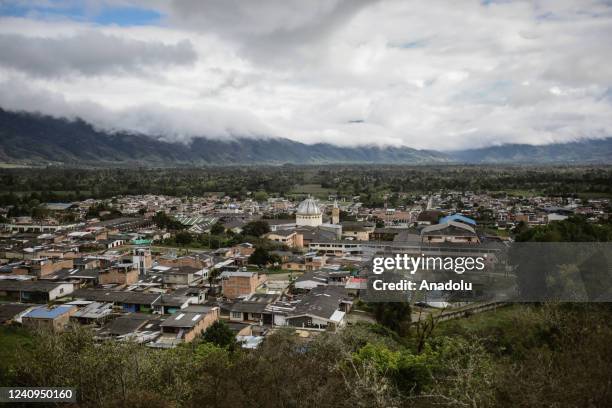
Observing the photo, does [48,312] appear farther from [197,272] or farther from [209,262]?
[209,262]

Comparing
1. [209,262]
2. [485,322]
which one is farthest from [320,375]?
[209,262]

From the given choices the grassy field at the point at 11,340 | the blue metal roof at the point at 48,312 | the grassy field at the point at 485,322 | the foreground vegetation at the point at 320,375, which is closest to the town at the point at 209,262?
the blue metal roof at the point at 48,312

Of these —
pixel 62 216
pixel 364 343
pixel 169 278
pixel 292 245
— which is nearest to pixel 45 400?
pixel 364 343

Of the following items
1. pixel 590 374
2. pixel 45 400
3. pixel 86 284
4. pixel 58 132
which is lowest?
pixel 86 284

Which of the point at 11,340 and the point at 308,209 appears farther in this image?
the point at 308,209

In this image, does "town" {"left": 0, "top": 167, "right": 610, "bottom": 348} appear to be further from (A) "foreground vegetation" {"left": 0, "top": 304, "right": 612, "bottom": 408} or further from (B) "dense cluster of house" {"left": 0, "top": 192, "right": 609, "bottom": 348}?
(A) "foreground vegetation" {"left": 0, "top": 304, "right": 612, "bottom": 408}

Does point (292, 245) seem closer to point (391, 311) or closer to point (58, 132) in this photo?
point (391, 311)

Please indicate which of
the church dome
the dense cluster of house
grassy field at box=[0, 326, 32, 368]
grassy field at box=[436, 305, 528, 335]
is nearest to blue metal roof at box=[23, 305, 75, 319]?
the dense cluster of house
